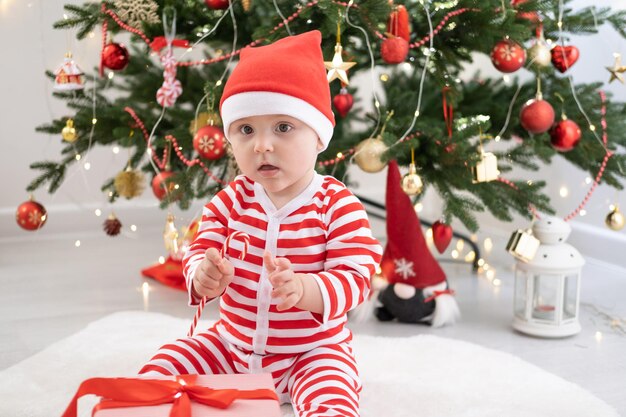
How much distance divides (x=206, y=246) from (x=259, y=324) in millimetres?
144

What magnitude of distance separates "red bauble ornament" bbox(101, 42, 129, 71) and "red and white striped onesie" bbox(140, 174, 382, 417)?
0.68 m

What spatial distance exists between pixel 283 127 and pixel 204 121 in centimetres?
62

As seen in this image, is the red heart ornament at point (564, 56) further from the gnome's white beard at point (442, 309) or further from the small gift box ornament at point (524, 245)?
the gnome's white beard at point (442, 309)

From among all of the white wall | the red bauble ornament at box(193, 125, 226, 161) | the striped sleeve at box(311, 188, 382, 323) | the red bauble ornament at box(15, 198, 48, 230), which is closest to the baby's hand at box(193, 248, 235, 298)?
the striped sleeve at box(311, 188, 382, 323)

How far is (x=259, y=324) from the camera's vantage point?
1125 millimetres

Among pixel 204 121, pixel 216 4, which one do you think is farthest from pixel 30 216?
pixel 216 4

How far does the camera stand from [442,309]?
1.68m

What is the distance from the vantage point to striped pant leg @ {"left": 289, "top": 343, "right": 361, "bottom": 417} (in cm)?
103

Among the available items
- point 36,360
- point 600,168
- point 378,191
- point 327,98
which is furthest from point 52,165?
point 378,191

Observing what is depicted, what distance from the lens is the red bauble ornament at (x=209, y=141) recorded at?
155 centimetres

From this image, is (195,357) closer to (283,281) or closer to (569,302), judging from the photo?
(283,281)

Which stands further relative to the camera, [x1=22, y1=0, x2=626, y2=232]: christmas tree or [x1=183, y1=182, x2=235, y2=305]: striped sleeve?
[x1=22, y1=0, x2=626, y2=232]: christmas tree

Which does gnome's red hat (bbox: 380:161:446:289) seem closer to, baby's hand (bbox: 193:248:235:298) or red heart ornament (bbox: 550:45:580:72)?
red heart ornament (bbox: 550:45:580:72)

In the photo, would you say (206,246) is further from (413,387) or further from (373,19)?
(373,19)
